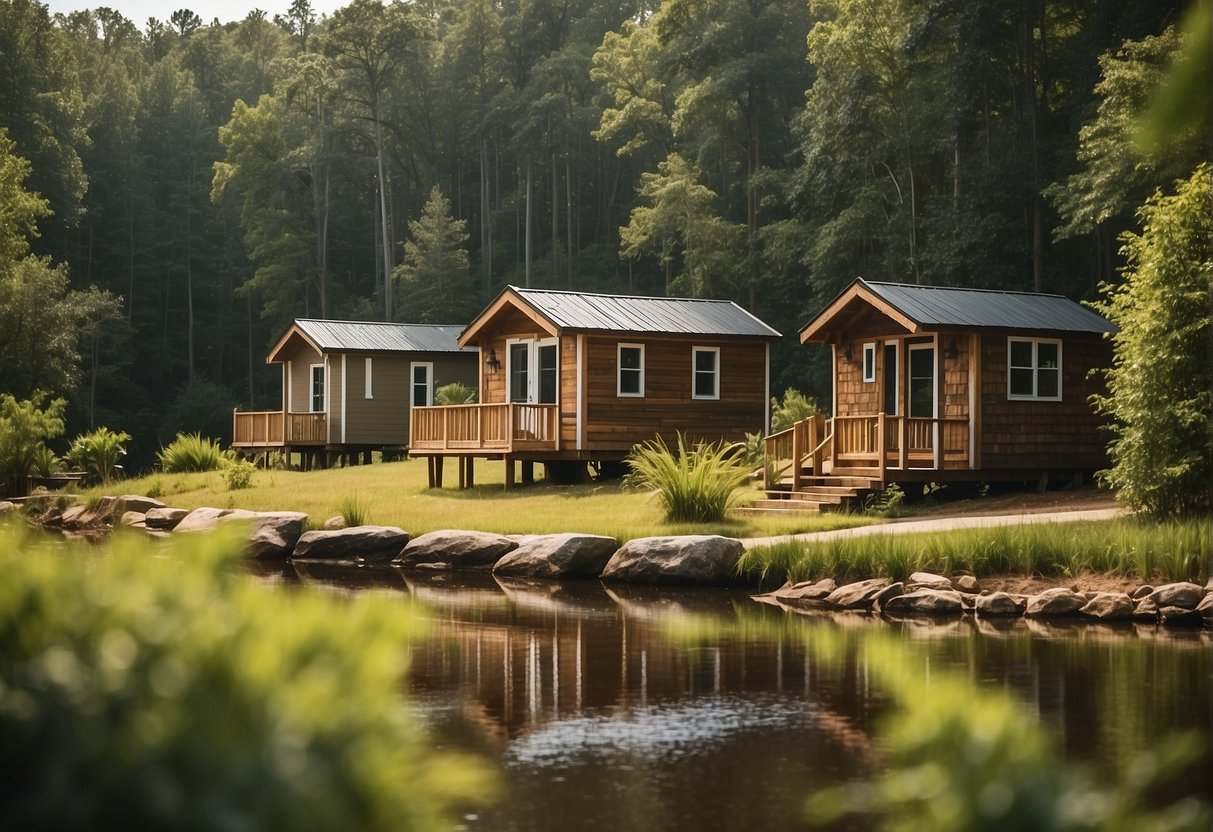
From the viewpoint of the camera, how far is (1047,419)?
25.9 metres

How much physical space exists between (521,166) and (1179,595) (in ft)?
186

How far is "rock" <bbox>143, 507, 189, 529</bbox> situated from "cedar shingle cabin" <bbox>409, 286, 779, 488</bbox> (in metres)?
6.58

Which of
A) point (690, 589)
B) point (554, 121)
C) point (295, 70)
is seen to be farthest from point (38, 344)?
point (690, 589)

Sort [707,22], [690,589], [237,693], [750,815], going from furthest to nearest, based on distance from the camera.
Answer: [707,22] → [690,589] → [750,815] → [237,693]

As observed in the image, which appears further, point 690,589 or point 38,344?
point 38,344

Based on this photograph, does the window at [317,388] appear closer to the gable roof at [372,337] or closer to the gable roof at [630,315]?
the gable roof at [372,337]

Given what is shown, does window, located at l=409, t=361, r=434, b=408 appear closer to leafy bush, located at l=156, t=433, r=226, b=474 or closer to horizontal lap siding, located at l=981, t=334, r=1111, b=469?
leafy bush, located at l=156, t=433, r=226, b=474

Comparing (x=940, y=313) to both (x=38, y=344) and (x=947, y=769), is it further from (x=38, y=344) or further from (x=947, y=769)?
(x=38, y=344)

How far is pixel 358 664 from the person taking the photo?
2.95m

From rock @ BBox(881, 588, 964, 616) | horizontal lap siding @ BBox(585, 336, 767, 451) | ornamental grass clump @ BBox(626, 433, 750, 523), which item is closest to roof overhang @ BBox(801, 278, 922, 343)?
horizontal lap siding @ BBox(585, 336, 767, 451)

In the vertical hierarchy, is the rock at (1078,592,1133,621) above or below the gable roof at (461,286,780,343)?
below

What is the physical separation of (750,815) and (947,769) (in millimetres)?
4181

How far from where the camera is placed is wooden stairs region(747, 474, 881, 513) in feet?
77.2

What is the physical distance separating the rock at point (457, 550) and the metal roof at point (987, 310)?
8710 mm
